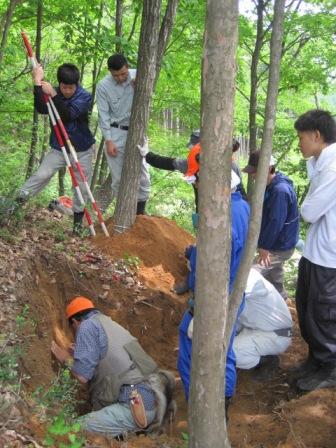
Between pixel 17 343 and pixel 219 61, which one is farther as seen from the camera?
pixel 17 343

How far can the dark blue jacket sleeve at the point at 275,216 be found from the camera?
5.51m

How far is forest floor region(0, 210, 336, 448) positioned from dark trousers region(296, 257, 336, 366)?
1.32ft

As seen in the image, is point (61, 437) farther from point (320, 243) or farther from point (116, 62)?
point (116, 62)

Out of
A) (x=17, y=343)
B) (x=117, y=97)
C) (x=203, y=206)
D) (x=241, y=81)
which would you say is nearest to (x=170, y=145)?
(x=241, y=81)

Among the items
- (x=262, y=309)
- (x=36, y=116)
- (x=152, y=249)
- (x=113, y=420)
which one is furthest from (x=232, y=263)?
(x=36, y=116)

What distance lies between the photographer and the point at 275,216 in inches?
217

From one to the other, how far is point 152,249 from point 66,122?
2167 mm

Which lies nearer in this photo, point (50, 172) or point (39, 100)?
point (39, 100)

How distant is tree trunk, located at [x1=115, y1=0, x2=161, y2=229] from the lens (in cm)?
623

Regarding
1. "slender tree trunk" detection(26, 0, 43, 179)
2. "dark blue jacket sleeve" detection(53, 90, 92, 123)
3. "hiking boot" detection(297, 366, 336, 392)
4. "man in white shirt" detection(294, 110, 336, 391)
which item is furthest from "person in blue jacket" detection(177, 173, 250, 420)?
"slender tree trunk" detection(26, 0, 43, 179)

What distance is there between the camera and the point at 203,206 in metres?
2.67

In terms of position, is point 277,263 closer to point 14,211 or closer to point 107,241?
point 107,241

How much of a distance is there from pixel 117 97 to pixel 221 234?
15.7 feet

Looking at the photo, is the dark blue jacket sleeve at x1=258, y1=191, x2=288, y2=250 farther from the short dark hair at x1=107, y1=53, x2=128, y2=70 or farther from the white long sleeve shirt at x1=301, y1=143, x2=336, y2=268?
the short dark hair at x1=107, y1=53, x2=128, y2=70
